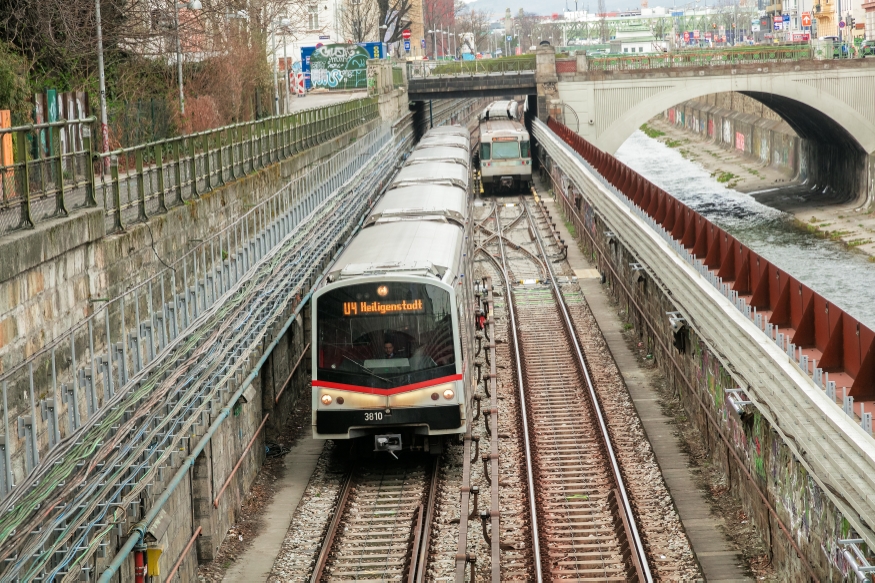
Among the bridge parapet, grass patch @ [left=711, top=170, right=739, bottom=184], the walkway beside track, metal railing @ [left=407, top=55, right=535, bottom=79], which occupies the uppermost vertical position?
metal railing @ [left=407, top=55, right=535, bottom=79]

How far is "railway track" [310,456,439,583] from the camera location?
13352 mm

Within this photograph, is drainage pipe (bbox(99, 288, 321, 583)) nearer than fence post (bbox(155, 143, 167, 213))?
Yes

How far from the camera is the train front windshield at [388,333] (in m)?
15.4

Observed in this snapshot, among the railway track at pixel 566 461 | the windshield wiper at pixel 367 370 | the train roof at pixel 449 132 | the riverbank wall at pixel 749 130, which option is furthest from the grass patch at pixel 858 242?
the windshield wiper at pixel 367 370

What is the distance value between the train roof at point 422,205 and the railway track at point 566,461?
316 centimetres

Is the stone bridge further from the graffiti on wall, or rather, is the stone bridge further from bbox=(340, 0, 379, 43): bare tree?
bbox=(340, 0, 379, 43): bare tree

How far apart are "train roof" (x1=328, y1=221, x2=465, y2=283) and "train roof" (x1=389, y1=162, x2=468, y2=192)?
20.6 ft

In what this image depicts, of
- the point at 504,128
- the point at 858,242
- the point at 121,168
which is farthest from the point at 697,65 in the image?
the point at 121,168

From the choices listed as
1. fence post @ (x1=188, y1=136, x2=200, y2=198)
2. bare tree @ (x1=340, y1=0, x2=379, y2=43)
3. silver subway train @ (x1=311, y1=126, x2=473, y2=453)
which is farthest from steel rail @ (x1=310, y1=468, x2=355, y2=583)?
bare tree @ (x1=340, y1=0, x2=379, y2=43)

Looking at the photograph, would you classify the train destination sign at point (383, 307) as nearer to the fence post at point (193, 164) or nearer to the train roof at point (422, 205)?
the train roof at point (422, 205)

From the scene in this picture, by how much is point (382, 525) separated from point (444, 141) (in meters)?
25.7

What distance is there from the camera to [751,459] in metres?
14.4

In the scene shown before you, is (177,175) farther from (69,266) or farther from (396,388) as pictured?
(69,266)

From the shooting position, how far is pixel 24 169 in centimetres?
1230
